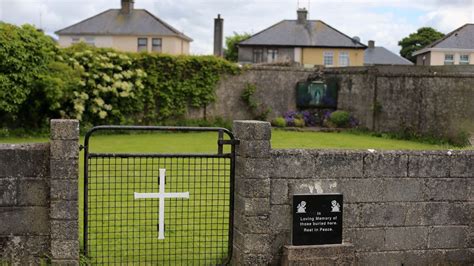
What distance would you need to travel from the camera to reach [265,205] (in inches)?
253

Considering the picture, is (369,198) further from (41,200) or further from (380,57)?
(380,57)

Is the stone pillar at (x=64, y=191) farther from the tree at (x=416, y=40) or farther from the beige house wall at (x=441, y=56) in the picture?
the tree at (x=416, y=40)

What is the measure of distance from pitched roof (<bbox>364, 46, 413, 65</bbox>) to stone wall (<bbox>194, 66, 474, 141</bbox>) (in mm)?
33200

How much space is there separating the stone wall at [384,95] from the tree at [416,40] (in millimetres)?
38307

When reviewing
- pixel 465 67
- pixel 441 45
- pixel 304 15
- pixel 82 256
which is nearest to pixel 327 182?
pixel 82 256

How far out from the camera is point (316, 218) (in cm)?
657

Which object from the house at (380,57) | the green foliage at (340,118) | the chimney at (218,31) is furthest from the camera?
the house at (380,57)

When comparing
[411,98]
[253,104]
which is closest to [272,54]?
[253,104]

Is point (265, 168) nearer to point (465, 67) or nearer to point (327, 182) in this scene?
point (327, 182)

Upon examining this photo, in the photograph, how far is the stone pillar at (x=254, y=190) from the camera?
6.34 m

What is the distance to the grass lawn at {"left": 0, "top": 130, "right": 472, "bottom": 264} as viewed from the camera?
6.93 m

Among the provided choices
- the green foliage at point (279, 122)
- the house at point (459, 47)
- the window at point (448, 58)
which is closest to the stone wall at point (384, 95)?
the green foliage at point (279, 122)

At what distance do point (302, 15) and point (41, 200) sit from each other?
143ft

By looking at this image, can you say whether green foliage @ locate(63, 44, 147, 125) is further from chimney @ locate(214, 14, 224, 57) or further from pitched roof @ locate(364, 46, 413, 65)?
pitched roof @ locate(364, 46, 413, 65)
